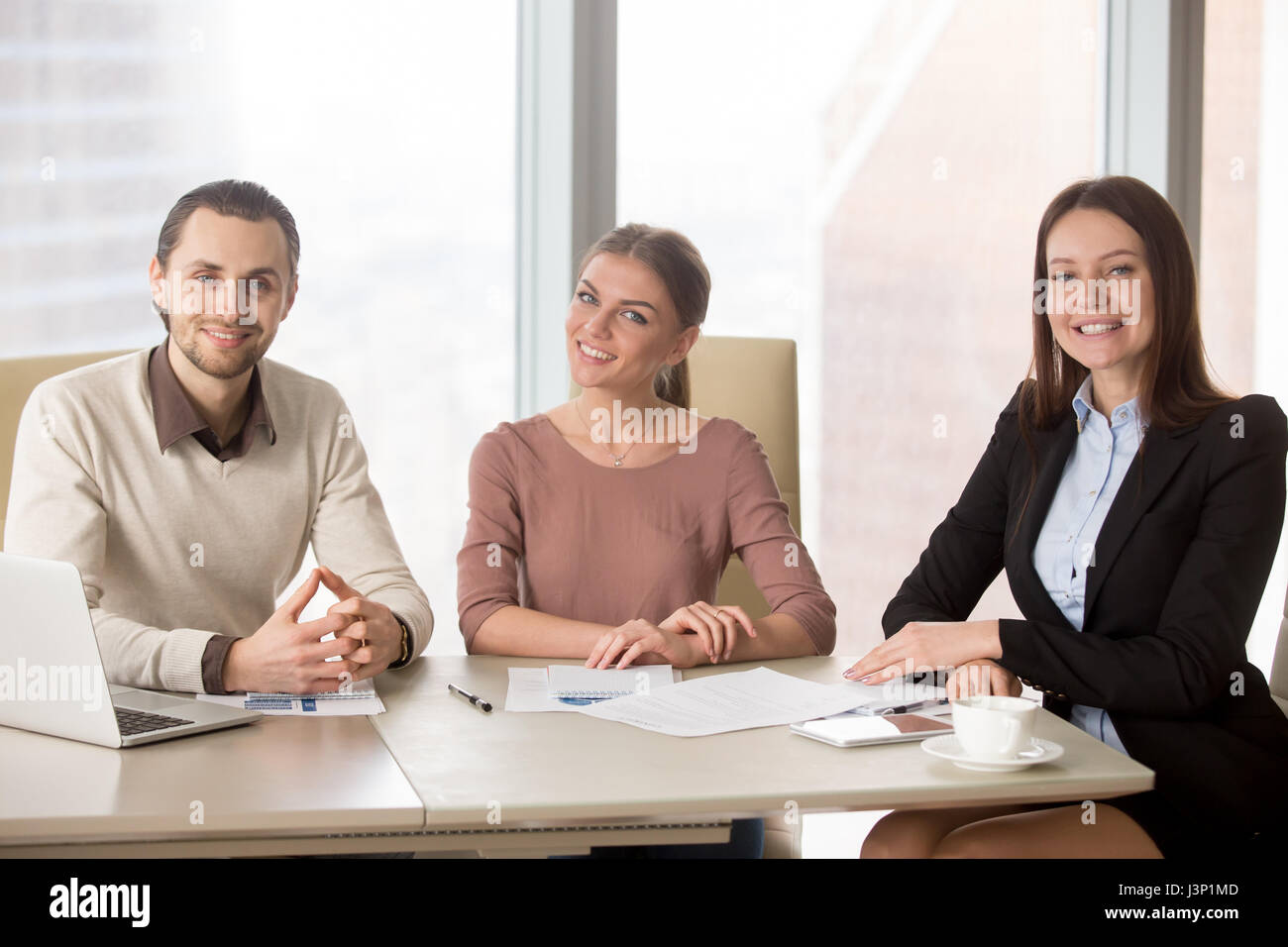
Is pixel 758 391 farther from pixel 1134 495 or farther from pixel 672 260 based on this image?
pixel 1134 495

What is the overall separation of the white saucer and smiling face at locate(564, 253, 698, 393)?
1.01m

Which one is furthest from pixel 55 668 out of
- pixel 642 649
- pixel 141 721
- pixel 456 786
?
pixel 642 649

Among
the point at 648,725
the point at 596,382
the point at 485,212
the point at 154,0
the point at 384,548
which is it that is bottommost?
the point at 648,725

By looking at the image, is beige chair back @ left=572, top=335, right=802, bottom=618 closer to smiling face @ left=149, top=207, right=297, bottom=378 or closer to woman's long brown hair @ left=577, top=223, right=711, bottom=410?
woman's long brown hair @ left=577, top=223, right=711, bottom=410

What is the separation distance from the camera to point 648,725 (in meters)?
1.35

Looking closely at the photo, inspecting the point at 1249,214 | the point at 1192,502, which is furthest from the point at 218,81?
the point at 1249,214

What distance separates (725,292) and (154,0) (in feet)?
5.23

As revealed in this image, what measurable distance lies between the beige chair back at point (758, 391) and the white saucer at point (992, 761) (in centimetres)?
111

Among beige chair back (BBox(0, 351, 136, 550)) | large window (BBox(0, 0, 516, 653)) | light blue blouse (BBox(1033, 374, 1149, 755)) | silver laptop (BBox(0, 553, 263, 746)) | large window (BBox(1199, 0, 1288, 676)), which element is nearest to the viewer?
silver laptop (BBox(0, 553, 263, 746))

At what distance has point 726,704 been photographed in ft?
4.80

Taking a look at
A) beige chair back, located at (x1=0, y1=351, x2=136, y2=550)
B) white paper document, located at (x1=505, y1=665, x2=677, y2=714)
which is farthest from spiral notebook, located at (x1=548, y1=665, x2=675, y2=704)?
beige chair back, located at (x1=0, y1=351, x2=136, y2=550)

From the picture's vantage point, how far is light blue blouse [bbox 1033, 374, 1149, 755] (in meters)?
1.78

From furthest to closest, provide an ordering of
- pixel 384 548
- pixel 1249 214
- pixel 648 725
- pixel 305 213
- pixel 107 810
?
→ pixel 1249 214 → pixel 305 213 → pixel 384 548 → pixel 648 725 → pixel 107 810

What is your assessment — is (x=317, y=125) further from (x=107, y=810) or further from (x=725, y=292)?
(x=107, y=810)
